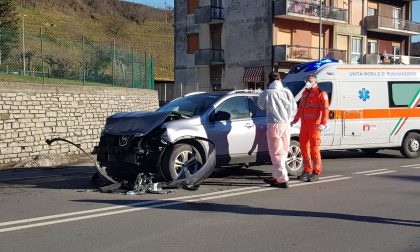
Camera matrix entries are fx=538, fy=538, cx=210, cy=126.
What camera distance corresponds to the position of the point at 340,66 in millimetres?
12836

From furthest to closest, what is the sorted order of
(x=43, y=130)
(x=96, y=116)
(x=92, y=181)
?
(x=96, y=116), (x=43, y=130), (x=92, y=181)

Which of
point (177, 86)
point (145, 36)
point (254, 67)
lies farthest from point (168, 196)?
point (145, 36)

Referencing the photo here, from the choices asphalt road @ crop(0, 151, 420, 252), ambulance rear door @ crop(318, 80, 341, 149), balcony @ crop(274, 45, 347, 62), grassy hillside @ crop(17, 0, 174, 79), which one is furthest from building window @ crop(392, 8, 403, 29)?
asphalt road @ crop(0, 151, 420, 252)

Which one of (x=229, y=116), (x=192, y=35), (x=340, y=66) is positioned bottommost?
(x=229, y=116)

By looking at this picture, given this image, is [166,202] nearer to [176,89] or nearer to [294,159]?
[294,159]

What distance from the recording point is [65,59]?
20.7 meters

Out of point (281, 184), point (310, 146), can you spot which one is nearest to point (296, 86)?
point (310, 146)

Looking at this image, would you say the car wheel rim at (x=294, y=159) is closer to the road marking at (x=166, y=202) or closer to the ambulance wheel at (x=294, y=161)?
the ambulance wheel at (x=294, y=161)

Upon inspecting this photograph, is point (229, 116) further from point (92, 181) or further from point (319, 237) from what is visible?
point (319, 237)

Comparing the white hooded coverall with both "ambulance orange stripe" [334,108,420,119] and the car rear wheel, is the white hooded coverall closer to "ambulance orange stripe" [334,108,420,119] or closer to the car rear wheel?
the car rear wheel

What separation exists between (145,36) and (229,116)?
67.6 metres

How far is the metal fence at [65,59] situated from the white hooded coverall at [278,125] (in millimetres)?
12251

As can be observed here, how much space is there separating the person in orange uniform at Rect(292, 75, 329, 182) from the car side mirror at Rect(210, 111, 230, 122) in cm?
136

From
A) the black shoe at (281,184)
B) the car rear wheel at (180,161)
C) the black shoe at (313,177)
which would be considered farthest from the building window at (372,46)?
the car rear wheel at (180,161)
